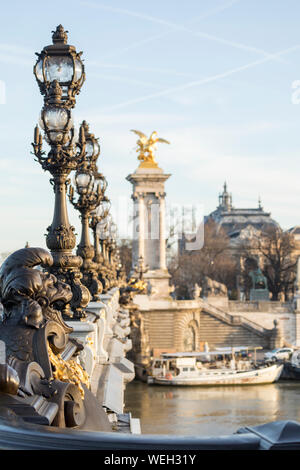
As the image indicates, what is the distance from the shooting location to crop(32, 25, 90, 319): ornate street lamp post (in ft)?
29.8

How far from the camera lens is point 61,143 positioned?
9.18 meters

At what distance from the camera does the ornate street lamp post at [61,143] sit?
29.8ft

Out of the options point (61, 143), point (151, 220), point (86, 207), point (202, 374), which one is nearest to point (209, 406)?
point (202, 374)

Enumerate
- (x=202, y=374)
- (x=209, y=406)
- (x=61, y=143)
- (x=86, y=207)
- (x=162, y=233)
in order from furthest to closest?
(x=162, y=233) → (x=202, y=374) → (x=209, y=406) → (x=86, y=207) → (x=61, y=143)

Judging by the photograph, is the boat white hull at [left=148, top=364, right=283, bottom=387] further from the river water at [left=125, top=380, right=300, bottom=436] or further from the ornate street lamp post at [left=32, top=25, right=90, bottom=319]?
the ornate street lamp post at [left=32, top=25, right=90, bottom=319]

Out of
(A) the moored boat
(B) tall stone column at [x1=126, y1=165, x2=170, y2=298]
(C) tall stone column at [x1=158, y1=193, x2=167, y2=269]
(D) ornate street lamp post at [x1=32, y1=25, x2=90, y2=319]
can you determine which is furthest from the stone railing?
(C) tall stone column at [x1=158, y1=193, x2=167, y2=269]

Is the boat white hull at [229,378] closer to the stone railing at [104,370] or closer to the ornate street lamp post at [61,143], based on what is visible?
the stone railing at [104,370]

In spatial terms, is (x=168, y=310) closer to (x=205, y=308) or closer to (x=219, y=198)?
(x=205, y=308)

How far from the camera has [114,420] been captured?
6.96 m

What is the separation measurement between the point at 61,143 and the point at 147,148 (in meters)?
57.4

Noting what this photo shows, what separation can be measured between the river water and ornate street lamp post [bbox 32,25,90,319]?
22178 millimetres

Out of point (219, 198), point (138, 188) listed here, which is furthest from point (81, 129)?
point (219, 198)

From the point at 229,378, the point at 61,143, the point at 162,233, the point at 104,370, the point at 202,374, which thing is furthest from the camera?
the point at 162,233

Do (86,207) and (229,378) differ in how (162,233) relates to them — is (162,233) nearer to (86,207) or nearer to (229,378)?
(229,378)
